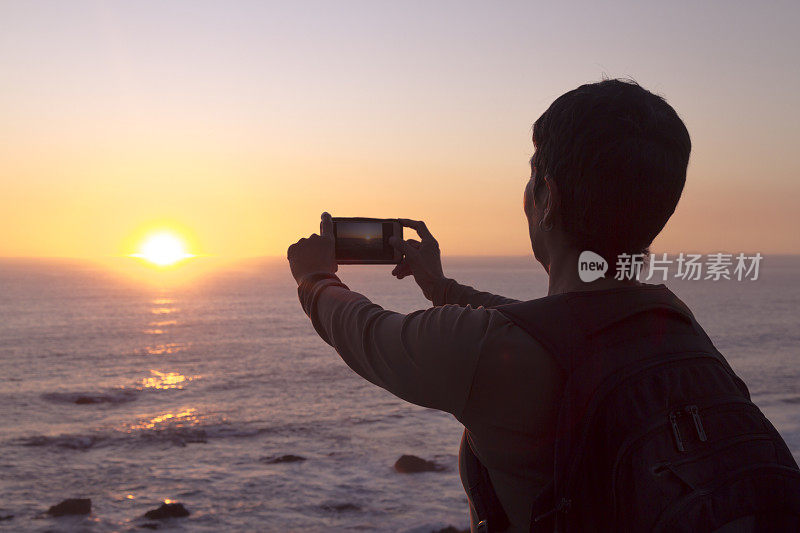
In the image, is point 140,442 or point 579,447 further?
point 140,442

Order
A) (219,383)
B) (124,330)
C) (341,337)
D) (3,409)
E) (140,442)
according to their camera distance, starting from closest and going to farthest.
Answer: (341,337)
(140,442)
(3,409)
(219,383)
(124,330)

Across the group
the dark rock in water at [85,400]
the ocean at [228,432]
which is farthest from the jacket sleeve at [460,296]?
the dark rock in water at [85,400]

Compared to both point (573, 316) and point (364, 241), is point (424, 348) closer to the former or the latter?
point (573, 316)

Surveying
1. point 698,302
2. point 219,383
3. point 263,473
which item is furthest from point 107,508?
point 698,302

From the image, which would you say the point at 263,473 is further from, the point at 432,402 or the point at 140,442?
the point at 432,402

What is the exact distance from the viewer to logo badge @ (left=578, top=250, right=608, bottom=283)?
1747 mm

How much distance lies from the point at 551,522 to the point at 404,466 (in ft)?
80.5

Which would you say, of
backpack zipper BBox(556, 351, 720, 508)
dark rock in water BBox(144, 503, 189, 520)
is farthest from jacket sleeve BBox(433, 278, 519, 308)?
dark rock in water BBox(144, 503, 189, 520)

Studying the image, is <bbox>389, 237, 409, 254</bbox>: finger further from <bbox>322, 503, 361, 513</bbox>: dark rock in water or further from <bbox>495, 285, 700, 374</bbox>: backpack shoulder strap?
<bbox>322, 503, 361, 513</bbox>: dark rock in water

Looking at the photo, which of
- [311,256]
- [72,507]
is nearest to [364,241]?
[311,256]

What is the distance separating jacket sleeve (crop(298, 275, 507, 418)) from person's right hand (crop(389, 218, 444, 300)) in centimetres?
111

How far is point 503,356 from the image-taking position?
5.04ft

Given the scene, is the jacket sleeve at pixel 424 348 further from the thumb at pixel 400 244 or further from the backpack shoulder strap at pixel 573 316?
the thumb at pixel 400 244

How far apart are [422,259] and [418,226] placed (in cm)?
14
